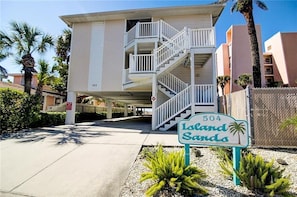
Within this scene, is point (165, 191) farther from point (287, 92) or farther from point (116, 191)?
point (287, 92)

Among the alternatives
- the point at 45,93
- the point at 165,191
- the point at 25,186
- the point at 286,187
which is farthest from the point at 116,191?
the point at 45,93

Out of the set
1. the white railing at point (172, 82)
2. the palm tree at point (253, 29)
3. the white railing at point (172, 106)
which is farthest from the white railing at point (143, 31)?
the palm tree at point (253, 29)

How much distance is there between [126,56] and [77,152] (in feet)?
28.6

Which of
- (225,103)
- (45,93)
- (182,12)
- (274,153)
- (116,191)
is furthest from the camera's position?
(45,93)

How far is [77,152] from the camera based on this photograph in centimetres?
507

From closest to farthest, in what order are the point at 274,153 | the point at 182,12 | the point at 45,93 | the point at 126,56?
the point at 274,153
the point at 182,12
the point at 126,56
the point at 45,93

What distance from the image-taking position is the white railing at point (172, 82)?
10.1 m

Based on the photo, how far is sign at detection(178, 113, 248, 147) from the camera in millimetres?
3176

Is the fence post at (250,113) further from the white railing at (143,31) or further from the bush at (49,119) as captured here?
the bush at (49,119)

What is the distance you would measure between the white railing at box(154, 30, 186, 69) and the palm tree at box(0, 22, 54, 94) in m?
7.77

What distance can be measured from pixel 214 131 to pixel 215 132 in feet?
0.09

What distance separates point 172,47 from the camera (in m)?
9.87

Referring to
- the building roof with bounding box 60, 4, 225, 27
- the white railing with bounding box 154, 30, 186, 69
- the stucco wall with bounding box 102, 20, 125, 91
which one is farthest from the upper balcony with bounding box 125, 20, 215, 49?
the building roof with bounding box 60, 4, 225, 27

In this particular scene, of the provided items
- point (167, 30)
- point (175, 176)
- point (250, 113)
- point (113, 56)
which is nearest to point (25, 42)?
point (113, 56)
